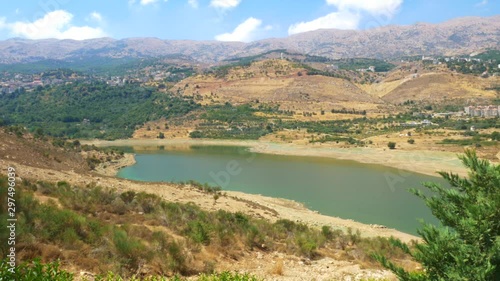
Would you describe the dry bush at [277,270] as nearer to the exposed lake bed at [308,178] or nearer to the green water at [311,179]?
the exposed lake bed at [308,178]

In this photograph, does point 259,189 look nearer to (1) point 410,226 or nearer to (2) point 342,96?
(1) point 410,226

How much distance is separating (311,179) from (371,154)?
1559cm

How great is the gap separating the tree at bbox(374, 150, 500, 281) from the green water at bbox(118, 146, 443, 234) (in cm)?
1616

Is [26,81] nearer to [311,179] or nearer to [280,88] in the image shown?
[280,88]

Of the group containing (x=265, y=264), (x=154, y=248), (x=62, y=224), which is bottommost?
(x=265, y=264)

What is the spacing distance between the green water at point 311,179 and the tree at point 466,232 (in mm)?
16156

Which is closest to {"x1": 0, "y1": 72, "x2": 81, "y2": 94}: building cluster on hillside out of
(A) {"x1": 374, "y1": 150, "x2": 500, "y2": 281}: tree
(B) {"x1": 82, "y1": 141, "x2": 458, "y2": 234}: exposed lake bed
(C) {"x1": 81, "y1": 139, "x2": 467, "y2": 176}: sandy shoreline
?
(C) {"x1": 81, "y1": 139, "x2": 467, "y2": 176}: sandy shoreline

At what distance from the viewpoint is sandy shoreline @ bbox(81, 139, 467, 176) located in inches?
1475

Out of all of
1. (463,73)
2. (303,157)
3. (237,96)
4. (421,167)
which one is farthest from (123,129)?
(463,73)

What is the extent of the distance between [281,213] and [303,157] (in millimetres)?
28989

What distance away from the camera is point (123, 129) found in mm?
72562

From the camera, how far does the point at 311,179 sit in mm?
33406

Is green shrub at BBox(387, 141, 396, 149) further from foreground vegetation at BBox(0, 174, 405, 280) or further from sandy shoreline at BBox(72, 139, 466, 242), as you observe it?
foreground vegetation at BBox(0, 174, 405, 280)

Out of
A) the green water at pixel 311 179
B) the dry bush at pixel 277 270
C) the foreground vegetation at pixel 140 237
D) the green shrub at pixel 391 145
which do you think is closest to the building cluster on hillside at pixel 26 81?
the green water at pixel 311 179
